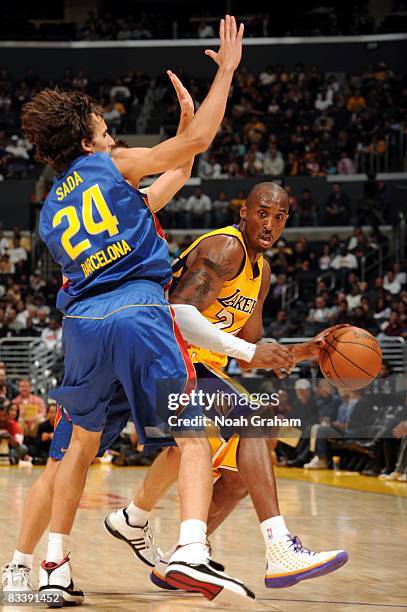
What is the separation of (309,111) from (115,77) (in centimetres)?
580

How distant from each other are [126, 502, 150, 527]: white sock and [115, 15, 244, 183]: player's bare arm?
1.79 metres

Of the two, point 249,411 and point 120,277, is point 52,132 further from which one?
point 249,411

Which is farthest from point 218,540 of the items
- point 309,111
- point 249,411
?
point 309,111

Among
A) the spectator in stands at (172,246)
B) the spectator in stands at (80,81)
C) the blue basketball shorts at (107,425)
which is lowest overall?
the spectator in stands at (172,246)

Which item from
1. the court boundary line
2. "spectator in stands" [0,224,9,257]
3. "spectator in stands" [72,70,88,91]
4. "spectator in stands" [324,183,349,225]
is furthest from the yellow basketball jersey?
"spectator in stands" [72,70,88,91]

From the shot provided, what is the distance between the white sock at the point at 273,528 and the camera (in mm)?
4188

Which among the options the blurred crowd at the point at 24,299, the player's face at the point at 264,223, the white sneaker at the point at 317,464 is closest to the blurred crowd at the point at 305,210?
the blurred crowd at the point at 24,299

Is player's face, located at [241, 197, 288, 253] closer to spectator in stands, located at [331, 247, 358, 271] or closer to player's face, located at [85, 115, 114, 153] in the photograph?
player's face, located at [85, 115, 114, 153]

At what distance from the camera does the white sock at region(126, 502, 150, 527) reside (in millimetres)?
4953

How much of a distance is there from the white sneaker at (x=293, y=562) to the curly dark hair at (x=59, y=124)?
6.01ft

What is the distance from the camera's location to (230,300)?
4.83 metres

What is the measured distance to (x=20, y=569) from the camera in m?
4.43

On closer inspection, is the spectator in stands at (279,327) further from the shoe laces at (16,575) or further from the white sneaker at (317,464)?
the shoe laces at (16,575)

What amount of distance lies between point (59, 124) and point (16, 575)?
1970mm
